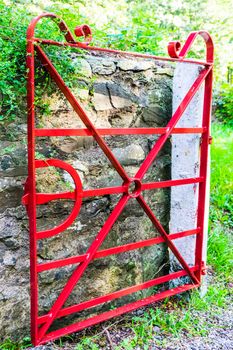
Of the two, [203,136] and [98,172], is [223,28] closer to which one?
[203,136]

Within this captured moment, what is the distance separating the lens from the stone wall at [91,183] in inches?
66.2

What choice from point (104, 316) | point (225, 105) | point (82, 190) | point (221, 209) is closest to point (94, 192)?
point (82, 190)

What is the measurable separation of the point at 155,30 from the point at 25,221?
1809mm

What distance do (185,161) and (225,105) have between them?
411cm

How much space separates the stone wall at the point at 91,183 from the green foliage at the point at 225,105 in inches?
159

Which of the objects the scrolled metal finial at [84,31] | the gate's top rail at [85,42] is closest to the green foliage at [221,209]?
the gate's top rail at [85,42]

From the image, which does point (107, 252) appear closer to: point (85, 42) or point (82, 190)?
point (82, 190)

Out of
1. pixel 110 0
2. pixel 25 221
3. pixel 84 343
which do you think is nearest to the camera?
pixel 25 221

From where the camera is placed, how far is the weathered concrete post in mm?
2164

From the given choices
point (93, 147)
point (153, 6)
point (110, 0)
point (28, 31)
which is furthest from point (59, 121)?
point (153, 6)

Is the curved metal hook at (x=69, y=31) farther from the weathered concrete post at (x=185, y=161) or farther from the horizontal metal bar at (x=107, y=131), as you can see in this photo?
the weathered concrete post at (x=185, y=161)

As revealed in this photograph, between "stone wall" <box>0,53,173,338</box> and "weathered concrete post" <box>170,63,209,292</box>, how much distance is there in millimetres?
57

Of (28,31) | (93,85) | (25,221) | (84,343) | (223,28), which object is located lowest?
(84,343)

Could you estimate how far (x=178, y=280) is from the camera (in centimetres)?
236
